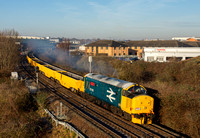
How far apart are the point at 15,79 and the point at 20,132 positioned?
60.9 feet

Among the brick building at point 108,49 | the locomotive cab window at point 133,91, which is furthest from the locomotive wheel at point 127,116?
the brick building at point 108,49

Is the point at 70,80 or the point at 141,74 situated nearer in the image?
the point at 70,80

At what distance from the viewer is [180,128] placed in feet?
42.3

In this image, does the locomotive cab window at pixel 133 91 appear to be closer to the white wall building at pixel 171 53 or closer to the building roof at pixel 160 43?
the white wall building at pixel 171 53

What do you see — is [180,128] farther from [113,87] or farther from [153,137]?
[113,87]

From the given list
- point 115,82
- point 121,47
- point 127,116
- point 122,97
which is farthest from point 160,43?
point 127,116

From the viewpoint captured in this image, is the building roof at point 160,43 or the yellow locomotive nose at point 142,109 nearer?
the yellow locomotive nose at point 142,109

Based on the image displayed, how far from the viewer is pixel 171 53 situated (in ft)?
157

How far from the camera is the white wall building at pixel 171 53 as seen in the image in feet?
156

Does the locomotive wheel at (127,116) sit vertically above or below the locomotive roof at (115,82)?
below

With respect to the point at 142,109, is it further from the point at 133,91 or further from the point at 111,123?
the point at 111,123

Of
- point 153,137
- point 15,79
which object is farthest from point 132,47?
point 153,137

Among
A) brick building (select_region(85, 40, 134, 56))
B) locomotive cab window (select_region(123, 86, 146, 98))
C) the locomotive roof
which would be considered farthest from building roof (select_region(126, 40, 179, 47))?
locomotive cab window (select_region(123, 86, 146, 98))

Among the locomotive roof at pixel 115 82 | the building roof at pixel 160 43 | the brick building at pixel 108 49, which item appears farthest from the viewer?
the brick building at pixel 108 49
